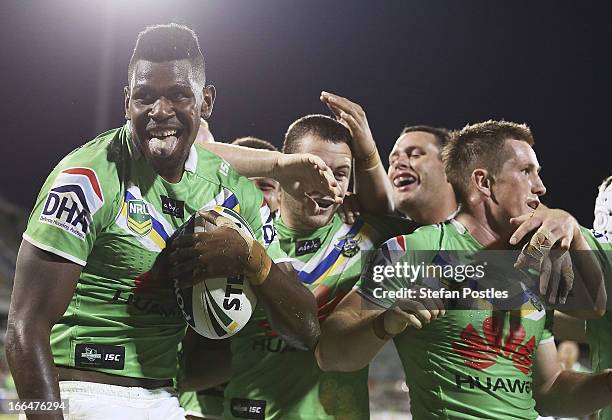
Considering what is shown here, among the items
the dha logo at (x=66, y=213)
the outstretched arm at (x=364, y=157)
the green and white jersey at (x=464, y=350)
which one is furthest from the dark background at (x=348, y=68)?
the dha logo at (x=66, y=213)

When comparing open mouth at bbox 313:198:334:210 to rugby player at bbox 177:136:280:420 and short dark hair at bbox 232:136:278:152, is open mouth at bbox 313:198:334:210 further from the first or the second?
short dark hair at bbox 232:136:278:152

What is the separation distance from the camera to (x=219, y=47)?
3.84m

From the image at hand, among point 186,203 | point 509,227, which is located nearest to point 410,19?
point 509,227

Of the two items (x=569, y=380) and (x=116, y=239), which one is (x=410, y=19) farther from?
(x=116, y=239)

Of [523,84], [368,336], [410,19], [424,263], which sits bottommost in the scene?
[368,336]

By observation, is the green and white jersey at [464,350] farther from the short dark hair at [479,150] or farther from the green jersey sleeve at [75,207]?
the green jersey sleeve at [75,207]

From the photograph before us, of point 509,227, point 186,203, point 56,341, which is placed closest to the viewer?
point 56,341

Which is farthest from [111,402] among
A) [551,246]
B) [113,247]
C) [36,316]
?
[551,246]

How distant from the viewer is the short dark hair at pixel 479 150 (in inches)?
125

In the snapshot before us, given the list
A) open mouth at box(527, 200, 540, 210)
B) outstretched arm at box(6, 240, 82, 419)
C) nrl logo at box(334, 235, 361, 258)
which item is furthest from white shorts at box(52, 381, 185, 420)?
open mouth at box(527, 200, 540, 210)

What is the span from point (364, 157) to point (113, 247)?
4.36 feet

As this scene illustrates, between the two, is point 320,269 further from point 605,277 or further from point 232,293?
point 605,277

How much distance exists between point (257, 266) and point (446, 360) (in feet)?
3.04

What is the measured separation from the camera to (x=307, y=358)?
125 inches
